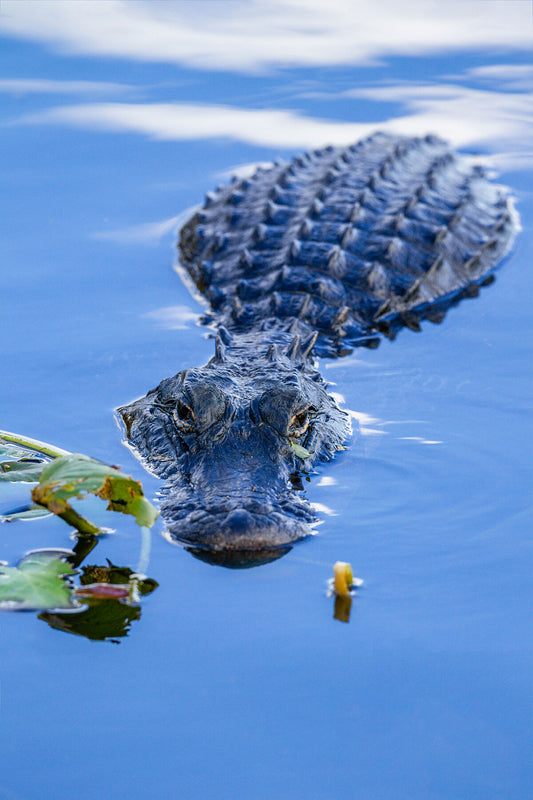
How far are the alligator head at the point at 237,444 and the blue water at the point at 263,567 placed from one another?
0.38ft

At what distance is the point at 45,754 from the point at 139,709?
0.33 m

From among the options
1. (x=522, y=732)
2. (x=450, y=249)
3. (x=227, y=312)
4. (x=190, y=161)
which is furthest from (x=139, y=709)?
(x=190, y=161)

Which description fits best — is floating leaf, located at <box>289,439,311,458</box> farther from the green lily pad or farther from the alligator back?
the alligator back

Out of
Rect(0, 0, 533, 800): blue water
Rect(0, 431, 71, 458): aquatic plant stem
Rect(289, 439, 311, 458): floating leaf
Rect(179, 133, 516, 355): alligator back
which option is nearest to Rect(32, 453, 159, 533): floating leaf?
Rect(0, 0, 533, 800): blue water

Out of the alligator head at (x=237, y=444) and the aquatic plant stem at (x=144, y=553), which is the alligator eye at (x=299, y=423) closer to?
the alligator head at (x=237, y=444)

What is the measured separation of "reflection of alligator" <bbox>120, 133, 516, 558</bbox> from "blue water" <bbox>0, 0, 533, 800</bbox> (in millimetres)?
163

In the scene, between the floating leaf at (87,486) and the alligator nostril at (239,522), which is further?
the alligator nostril at (239,522)

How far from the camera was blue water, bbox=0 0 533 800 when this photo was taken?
2875 mm

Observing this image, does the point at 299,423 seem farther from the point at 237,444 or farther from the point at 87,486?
the point at 87,486

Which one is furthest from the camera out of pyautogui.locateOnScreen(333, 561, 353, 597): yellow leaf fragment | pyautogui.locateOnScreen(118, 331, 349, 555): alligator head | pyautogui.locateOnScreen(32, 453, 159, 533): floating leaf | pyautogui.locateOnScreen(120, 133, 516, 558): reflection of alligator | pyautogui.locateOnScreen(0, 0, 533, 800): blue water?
pyautogui.locateOnScreen(120, 133, 516, 558): reflection of alligator

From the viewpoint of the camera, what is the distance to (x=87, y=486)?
3297 millimetres

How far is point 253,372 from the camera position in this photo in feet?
16.1

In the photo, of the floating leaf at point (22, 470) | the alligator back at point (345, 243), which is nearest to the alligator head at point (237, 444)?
the floating leaf at point (22, 470)

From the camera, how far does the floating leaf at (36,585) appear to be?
11.2 ft
